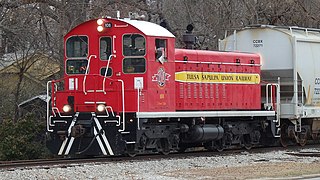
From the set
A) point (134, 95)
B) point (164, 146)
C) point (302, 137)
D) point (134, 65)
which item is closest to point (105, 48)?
point (134, 65)

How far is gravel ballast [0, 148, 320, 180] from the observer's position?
14703 millimetres

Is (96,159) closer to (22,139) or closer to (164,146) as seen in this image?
(164,146)

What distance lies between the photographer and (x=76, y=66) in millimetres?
19844

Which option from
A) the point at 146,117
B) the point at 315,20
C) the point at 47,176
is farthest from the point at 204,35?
the point at 47,176

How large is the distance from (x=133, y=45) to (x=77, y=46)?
196 cm

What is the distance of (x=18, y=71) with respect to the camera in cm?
2711

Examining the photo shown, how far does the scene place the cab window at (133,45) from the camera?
18.9 m

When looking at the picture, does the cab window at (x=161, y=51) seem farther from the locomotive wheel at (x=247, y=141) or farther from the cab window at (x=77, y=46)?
the locomotive wheel at (x=247, y=141)

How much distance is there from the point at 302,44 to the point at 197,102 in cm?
567

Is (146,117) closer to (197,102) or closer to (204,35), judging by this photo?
(197,102)

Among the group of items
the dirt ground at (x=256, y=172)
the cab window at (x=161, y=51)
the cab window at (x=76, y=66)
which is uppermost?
the cab window at (x=161, y=51)

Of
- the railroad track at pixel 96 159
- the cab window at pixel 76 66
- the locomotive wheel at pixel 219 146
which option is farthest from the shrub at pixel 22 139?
the locomotive wheel at pixel 219 146

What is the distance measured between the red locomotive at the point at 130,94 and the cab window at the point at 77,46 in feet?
0.04

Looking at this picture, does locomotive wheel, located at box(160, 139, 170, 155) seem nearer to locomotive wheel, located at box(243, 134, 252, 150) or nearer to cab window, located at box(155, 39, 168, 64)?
cab window, located at box(155, 39, 168, 64)
